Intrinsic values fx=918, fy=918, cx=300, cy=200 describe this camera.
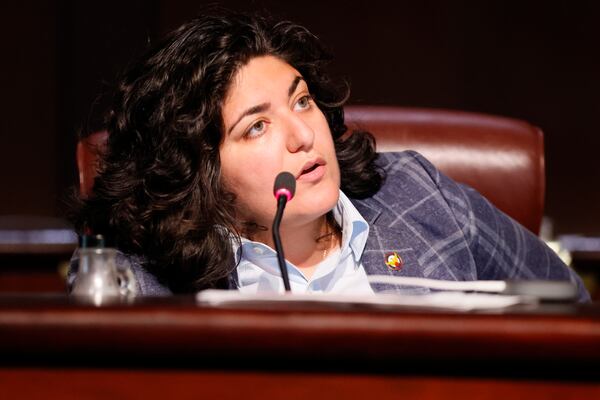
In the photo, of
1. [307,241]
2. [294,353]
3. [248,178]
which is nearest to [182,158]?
[248,178]

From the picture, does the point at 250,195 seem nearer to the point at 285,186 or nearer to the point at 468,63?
the point at 285,186

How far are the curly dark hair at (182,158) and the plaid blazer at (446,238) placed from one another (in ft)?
0.18

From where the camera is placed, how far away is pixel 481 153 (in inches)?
68.3

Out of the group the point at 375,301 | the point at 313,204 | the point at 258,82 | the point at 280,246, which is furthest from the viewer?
the point at 258,82

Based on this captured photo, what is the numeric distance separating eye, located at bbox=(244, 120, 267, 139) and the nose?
0.05 meters

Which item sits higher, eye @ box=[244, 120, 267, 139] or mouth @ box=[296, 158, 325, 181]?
eye @ box=[244, 120, 267, 139]

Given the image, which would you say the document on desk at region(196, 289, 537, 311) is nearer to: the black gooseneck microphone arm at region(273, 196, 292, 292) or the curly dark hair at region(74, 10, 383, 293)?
the black gooseneck microphone arm at region(273, 196, 292, 292)

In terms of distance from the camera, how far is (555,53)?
3416 millimetres

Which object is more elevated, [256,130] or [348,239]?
[256,130]

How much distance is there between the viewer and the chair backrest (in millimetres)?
1723

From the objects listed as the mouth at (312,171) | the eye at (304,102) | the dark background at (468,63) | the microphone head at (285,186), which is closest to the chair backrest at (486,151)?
the eye at (304,102)

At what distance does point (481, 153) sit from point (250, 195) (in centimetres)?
48

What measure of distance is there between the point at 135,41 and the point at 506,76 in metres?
1.36

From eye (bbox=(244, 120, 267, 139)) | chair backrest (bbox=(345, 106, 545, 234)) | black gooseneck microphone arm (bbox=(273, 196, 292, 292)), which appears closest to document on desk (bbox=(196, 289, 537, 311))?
black gooseneck microphone arm (bbox=(273, 196, 292, 292))
